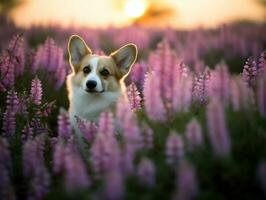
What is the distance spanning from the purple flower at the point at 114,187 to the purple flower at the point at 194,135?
1.69ft

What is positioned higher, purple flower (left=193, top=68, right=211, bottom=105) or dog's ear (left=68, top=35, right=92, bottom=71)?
dog's ear (left=68, top=35, right=92, bottom=71)

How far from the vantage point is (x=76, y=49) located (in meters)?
6.45

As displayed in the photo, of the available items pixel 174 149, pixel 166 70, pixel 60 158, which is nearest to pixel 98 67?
pixel 166 70

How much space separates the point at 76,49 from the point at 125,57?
0.52 metres

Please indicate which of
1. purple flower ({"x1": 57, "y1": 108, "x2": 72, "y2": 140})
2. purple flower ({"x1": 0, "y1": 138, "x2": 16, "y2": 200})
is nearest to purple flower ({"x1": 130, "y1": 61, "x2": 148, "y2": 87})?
purple flower ({"x1": 57, "y1": 108, "x2": 72, "y2": 140})

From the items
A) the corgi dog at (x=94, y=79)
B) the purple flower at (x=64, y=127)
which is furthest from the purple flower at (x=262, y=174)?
the corgi dog at (x=94, y=79)

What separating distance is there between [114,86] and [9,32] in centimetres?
800

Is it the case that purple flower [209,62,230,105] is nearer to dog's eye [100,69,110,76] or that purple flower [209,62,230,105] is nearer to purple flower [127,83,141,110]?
purple flower [127,83,141,110]

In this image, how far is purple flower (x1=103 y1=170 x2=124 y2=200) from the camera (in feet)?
9.59

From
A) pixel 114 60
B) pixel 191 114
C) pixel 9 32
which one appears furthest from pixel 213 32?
pixel 191 114

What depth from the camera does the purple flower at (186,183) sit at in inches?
113

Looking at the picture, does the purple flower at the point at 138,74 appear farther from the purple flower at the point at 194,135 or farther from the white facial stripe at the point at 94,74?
the purple flower at the point at 194,135

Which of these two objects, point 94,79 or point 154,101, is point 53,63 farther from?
point 154,101

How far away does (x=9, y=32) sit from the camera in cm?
1360
